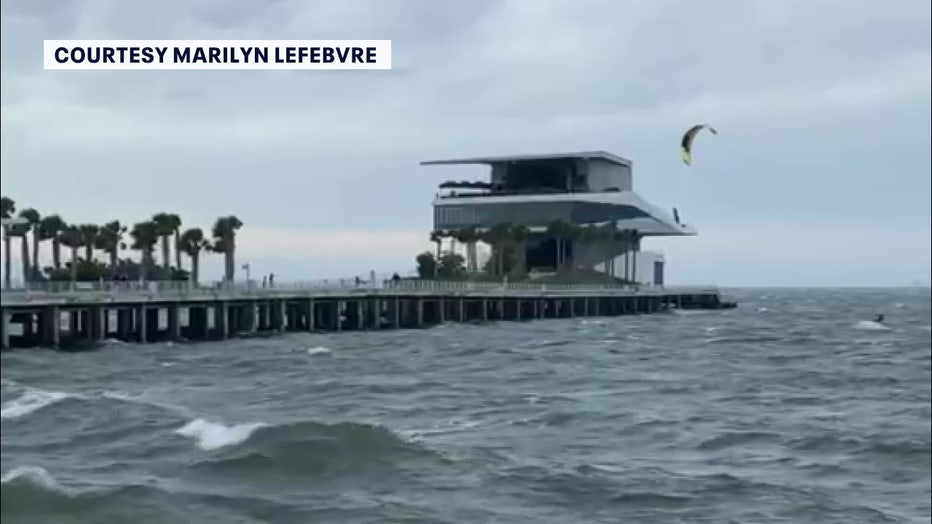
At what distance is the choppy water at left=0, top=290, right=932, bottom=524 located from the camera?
14.5 m

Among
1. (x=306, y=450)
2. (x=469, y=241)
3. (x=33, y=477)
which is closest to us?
(x=33, y=477)

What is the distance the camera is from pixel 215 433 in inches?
776

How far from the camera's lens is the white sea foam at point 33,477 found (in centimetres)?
1523

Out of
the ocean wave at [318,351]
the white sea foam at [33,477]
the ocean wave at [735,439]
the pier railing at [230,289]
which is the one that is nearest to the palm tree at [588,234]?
the pier railing at [230,289]

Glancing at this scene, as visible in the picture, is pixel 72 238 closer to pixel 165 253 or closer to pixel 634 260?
pixel 165 253

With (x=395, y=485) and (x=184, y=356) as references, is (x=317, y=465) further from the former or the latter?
(x=184, y=356)

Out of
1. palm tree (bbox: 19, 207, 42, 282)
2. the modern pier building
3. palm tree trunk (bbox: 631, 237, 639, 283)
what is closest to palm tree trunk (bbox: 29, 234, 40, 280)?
palm tree (bbox: 19, 207, 42, 282)

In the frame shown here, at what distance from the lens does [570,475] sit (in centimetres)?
1606

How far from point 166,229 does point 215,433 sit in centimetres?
4974

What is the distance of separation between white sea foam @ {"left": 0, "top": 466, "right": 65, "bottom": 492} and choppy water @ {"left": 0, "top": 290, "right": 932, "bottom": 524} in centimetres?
3

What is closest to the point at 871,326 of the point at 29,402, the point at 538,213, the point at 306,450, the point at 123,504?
the point at 538,213

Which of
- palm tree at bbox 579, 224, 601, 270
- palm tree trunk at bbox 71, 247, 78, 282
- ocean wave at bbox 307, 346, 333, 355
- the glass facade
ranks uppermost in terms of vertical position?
the glass facade

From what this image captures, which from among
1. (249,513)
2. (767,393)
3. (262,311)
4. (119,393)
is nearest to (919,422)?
(767,393)

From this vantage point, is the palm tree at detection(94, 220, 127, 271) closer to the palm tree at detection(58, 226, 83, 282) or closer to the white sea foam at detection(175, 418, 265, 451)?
the palm tree at detection(58, 226, 83, 282)
